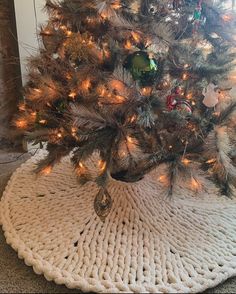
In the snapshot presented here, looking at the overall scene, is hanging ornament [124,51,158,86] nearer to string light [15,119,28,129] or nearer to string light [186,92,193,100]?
string light [186,92,193,100]

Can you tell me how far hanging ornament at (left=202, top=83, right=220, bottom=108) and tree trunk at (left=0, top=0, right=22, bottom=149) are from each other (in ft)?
3.21

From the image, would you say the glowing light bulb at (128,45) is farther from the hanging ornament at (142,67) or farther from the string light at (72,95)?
the string light at (72,95)

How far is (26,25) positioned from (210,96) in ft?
3.57

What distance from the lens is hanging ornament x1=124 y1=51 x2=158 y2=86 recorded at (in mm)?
927

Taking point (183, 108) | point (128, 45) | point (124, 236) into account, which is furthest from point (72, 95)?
point (124, 236)

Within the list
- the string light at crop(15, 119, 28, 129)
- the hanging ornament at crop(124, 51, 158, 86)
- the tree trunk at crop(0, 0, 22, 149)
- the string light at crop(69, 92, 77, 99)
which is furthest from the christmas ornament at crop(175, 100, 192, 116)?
the tree trunk at crop(0, 0, 22, 149)

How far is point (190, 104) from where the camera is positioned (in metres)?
0.97

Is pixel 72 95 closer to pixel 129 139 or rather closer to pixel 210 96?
pixel 129 139

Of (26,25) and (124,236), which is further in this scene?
(26,25)

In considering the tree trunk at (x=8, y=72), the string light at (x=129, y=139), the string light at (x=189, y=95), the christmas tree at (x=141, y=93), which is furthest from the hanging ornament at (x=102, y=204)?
the tree trunk at (x=8, y=72)

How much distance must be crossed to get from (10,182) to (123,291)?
2.29ft

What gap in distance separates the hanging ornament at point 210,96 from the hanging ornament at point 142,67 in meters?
0.17

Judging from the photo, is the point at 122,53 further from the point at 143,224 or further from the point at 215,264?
the point at 215,264

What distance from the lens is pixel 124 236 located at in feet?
3.04
